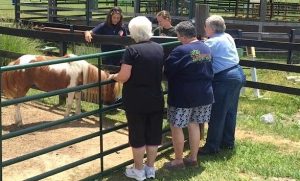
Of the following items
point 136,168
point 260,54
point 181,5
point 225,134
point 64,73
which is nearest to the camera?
point 136,168

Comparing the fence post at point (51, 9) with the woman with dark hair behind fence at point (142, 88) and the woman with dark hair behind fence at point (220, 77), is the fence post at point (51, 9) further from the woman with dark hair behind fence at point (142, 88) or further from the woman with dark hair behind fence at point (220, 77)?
the woman with dark hair behind fence at point (142, 88)

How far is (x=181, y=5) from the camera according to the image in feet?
67.1

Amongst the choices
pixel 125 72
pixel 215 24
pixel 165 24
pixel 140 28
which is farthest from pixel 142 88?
pixel 165 24

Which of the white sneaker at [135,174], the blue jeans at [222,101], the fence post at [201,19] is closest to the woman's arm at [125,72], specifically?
the white sneaker at [135,174]

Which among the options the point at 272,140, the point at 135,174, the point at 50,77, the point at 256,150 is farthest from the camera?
the point at 50,77

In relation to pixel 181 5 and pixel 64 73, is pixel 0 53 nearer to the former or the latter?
pixel 64 73

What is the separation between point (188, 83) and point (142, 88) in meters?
0.58

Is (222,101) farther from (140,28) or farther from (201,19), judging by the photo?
(140,28)

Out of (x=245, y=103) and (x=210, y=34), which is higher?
(x=210, y=34)

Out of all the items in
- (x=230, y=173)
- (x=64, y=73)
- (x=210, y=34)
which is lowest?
(x=230, y=173)

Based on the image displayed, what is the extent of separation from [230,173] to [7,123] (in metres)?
3.26

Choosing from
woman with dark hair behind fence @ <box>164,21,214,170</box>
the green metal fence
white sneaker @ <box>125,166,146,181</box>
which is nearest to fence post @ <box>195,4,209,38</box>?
the green metal fence

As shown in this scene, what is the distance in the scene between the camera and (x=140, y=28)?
14.1 feet

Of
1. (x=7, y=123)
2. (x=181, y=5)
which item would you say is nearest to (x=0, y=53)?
(x=7, y=123)
